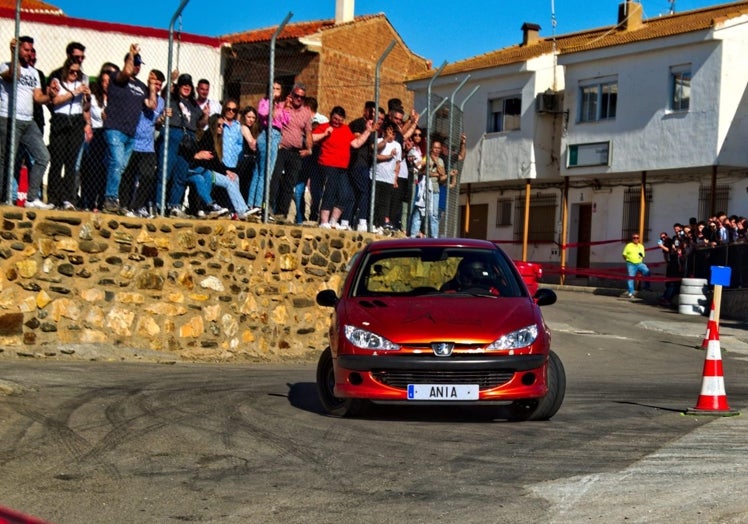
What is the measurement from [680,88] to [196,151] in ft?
78.3

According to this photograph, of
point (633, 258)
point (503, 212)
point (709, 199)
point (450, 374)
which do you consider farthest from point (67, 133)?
point (503, 212)

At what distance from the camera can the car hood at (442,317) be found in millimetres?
10219

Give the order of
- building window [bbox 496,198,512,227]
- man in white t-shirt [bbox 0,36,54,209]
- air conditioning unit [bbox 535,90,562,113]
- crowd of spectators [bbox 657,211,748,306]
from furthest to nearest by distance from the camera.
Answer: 1. building window [bbox 496,198,512,227]
2. air conditioning unit [bbox 535,90,562,113]
3. crowd of spectators [bbox 657,211,748,306]
4. man in white t-shirt [bbox 0,36,54,209]

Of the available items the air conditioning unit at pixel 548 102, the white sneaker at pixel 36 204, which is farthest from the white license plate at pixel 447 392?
the air conditioning unit at pixel 548 102

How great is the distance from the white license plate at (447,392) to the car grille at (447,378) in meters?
0.03

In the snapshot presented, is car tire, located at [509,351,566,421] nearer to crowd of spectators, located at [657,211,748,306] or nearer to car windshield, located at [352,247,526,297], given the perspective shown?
car windshield, located at [352,247,526,297]

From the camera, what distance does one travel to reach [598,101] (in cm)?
4034

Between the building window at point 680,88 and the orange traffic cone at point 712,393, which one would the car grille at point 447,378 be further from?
the building window at point 680,88

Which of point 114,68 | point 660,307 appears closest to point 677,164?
point 660,307

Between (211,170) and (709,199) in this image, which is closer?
(211,170)

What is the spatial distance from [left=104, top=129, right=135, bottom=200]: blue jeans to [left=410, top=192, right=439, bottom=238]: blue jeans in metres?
6.69

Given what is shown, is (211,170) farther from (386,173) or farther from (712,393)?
(712,393)

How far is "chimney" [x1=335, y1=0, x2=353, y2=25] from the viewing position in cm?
4838

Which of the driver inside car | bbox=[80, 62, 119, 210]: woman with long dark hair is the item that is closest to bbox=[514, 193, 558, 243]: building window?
bbox=[80, 62, 119, 210]: woman with long dark hair
